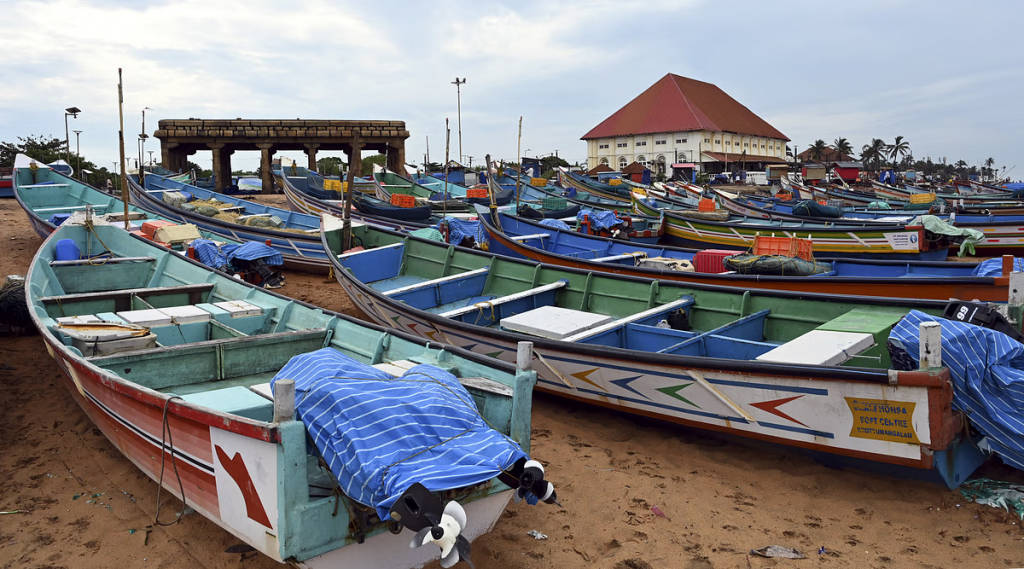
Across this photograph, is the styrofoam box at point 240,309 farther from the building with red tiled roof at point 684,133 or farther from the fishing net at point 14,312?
the building with red tiled roof at point 684,133

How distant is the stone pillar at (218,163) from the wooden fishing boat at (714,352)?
27.8 meters

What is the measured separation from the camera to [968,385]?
4.89 metres

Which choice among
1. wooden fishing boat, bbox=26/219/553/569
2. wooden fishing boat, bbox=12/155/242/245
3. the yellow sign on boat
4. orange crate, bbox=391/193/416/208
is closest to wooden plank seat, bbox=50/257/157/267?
wooden fishing boat, bbox=26/219/553/569

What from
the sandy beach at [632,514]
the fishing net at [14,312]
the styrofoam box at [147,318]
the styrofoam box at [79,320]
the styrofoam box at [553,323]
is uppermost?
the styrofoam box at [79,320]

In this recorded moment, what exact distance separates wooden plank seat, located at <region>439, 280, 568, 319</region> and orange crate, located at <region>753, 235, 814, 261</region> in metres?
4.43

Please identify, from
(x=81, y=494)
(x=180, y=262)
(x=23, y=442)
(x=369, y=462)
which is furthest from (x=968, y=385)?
(x=180, y=262)

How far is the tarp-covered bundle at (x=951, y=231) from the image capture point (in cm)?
1480

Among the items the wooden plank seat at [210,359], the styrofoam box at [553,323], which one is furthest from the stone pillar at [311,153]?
the wooden plank seat at [210,359]

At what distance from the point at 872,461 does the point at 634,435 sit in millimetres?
2132

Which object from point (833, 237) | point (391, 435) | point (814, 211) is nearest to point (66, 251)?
point (391, 435)

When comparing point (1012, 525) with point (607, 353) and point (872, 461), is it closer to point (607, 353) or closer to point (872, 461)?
point (872, 461)

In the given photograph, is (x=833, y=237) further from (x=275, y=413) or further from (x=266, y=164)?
(x=266, y=164)

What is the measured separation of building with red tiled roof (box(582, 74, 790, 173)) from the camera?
6144 cm

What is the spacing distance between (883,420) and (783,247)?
766 cm
